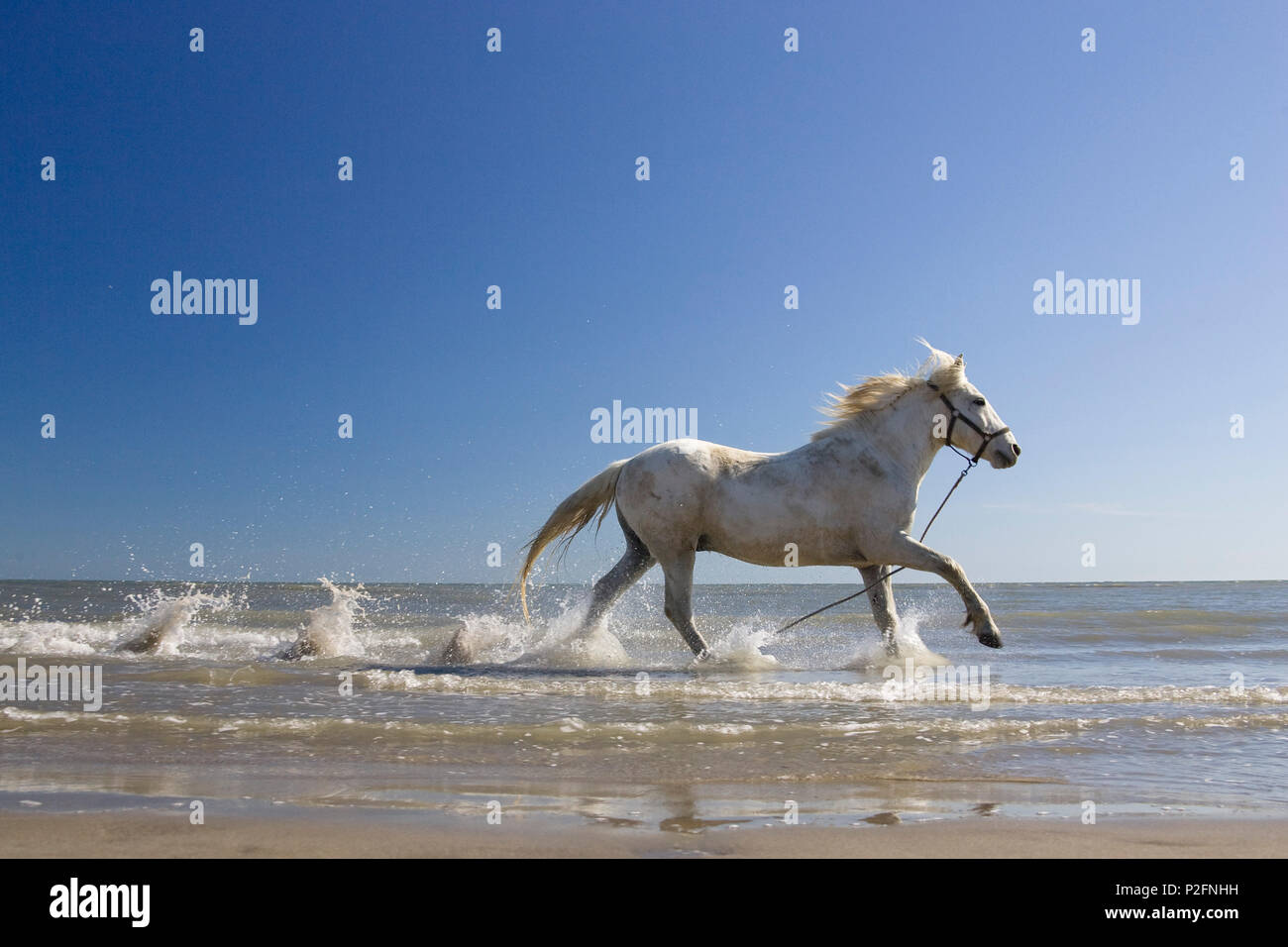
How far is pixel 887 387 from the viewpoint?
718cm

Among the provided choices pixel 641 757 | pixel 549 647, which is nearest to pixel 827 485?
pixel 549 647

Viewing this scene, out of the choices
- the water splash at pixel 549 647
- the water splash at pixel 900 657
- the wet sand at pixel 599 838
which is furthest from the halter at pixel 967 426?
the wet sand at pixel 599 838

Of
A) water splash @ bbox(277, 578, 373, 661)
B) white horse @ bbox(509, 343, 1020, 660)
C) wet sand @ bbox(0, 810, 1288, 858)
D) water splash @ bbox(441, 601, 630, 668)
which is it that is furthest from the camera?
water splash @ bbox(277, 578, 373, 661)

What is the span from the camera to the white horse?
22.3 ft

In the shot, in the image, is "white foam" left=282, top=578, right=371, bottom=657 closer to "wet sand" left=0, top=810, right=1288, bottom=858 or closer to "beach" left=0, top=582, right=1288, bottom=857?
"beach" left=0, top=582, right=1288, bottom=857

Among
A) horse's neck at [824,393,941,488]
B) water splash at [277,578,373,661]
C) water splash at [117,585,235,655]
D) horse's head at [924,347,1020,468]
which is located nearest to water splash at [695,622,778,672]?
horse's neck at [824,393,941,488]

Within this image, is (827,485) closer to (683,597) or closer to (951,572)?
(951,572)

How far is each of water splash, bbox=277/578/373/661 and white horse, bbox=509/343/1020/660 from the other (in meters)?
2.96

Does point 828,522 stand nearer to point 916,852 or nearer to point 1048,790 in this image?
point 1048,790

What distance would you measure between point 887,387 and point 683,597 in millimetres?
2341

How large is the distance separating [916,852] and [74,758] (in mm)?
3226

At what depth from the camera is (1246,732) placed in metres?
4.25

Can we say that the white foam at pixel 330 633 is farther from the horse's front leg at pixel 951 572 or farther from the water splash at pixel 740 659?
the horse's front leg at pixel 951 572
